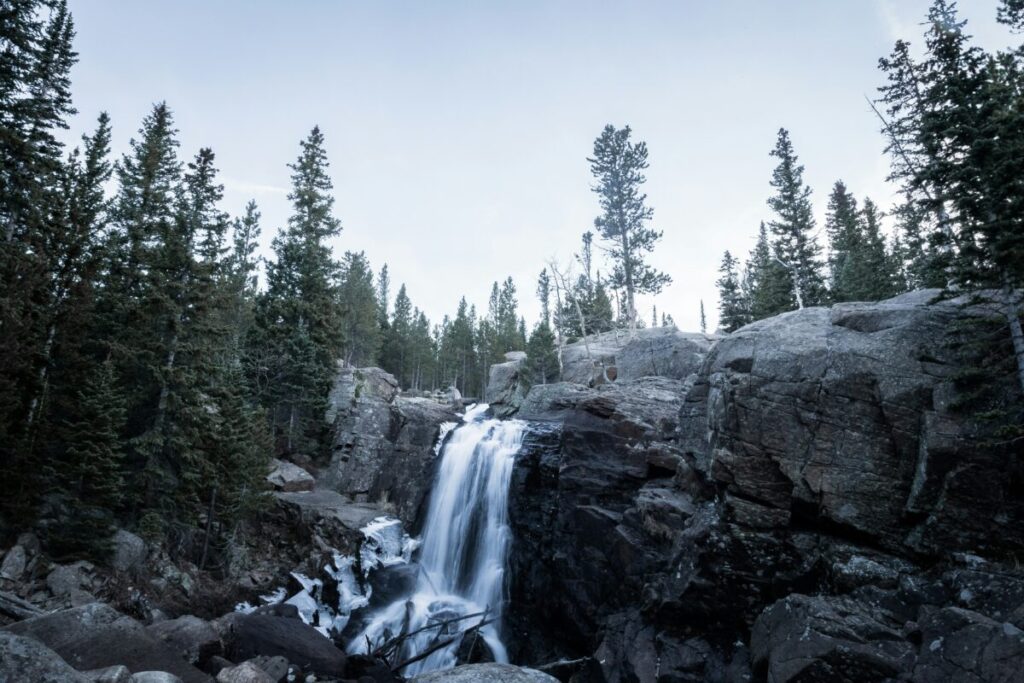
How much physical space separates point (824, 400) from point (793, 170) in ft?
101

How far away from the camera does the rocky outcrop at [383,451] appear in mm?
27859

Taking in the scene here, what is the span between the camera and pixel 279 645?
13.6m

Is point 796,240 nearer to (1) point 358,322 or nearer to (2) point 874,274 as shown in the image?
(2) point 874,274

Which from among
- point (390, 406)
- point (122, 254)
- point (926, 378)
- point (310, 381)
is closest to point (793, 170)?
point (926, 378)

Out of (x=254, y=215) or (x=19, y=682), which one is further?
(x=254, y=215)

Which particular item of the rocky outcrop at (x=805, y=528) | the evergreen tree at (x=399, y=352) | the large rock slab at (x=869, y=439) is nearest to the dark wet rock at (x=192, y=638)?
the rocky outcrop at (x=805, y=528)

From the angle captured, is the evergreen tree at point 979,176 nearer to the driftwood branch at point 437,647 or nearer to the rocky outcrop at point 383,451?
the driftwood branch at point 437,647

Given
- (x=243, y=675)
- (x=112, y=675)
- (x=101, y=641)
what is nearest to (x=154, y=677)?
(x=112, y=675)

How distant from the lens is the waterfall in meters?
18.2

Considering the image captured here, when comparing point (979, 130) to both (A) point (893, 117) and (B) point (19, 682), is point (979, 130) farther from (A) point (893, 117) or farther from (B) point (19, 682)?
(B) point (19, 682)

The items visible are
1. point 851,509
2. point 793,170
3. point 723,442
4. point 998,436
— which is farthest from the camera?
point 793,170

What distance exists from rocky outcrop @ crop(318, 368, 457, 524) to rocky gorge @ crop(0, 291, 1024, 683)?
6.46m

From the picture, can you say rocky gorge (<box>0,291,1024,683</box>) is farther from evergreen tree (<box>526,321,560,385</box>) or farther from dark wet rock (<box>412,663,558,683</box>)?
evergreen tree (<box>526,321,560,385</box>)

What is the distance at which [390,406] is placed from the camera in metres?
32.8
